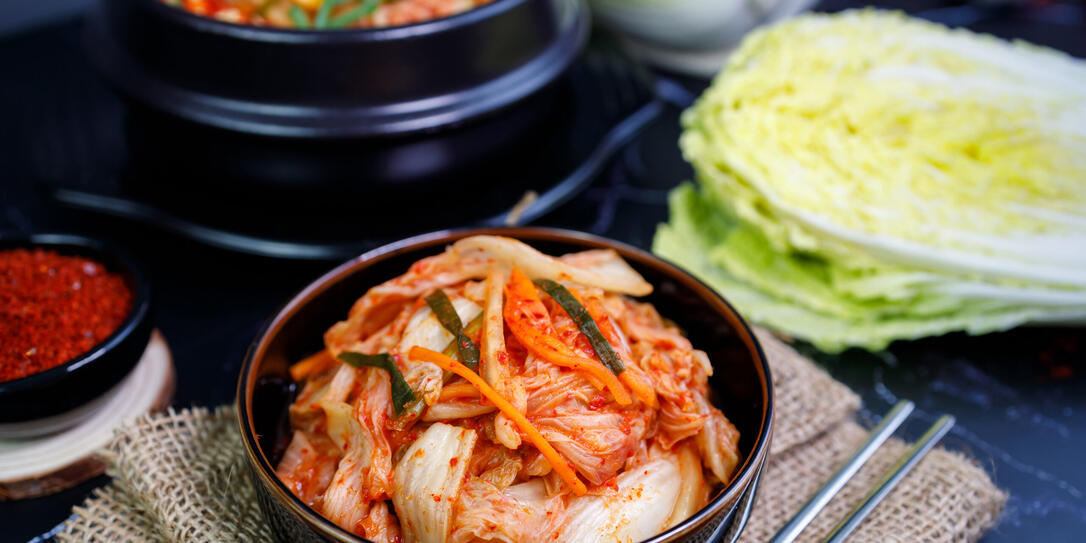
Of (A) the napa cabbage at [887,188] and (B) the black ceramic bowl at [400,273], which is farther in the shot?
(A) the napa cabbage at [887,188]

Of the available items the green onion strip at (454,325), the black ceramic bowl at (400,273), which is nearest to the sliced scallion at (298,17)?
the black ceramic bowl at (400,273)

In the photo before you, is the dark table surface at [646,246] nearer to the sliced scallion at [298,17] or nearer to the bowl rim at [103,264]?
the bowl rim at [103,264]

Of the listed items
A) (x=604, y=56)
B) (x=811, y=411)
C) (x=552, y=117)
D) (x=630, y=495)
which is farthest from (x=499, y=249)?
(x=604, y=56)

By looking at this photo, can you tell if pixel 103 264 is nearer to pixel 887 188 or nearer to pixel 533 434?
pixel 533 434

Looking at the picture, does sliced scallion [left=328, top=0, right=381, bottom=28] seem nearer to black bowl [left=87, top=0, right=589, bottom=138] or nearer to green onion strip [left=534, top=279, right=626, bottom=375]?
black bowl [left=87, top=0, right=589, bottom=138]

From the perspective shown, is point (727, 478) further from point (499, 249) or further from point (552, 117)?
point (552, 117)

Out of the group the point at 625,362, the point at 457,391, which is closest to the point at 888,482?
the point at 625,362
